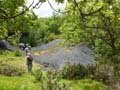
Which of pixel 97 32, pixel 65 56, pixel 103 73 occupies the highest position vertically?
pixel 97 32

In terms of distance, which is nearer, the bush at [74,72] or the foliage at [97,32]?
the foliage at [97,32]

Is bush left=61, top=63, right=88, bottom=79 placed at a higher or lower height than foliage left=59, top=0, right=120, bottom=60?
lower

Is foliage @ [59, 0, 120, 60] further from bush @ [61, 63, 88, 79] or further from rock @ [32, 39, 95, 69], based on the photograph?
rock @ [32, 39, 95, 69]

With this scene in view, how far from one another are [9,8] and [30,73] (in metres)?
19.4

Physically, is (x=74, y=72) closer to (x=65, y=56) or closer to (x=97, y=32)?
(x=97, y=32)

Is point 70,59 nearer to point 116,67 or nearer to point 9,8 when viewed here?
point 116,67

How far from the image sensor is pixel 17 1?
7.51 m

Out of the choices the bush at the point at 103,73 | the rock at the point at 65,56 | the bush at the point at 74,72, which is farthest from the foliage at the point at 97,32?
the rock at the point at 65,56

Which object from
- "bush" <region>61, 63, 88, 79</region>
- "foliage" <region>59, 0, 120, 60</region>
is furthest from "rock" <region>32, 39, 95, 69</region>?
"bush" <region>61, 63, 88, 79</region>

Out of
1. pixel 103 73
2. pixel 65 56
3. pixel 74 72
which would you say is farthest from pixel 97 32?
pixel 65 56

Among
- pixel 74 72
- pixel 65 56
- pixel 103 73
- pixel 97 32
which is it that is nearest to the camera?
pixel 97 32

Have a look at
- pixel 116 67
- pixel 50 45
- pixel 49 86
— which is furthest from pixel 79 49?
pixel 49 86

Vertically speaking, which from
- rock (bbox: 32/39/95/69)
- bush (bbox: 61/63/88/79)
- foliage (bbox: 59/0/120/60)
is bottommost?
bush (bbox: 61/63/88/79)

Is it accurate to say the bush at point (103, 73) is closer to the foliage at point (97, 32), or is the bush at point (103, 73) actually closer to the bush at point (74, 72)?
the foliage at point (97, 32)
